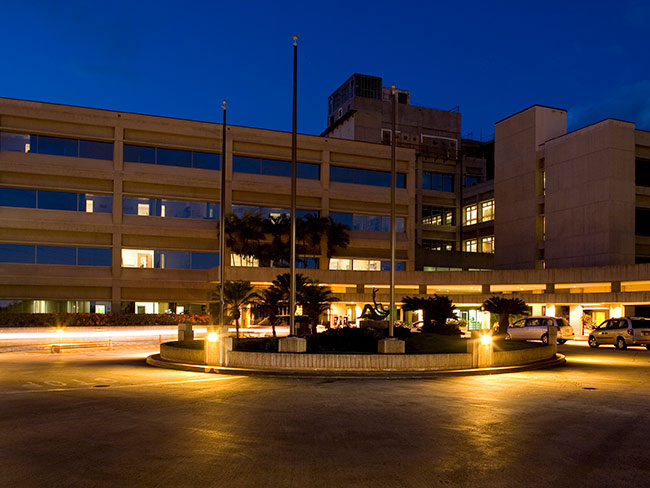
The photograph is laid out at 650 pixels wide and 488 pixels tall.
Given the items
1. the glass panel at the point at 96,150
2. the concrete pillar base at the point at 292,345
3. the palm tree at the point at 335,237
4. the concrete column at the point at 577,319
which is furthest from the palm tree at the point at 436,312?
the glass panel at the point at 96,150

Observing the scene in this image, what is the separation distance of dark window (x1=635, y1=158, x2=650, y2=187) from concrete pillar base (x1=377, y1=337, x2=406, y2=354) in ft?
159

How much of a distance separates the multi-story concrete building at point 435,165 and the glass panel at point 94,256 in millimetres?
38711

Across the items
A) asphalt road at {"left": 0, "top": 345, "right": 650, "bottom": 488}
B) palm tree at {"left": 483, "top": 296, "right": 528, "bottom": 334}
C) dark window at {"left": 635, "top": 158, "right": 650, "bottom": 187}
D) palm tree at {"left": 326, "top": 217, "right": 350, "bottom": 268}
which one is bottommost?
asphalt road at {"left": 0, "top": 345, "right": 650, "bottom": 488}

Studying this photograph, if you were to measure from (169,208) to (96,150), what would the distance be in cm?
821

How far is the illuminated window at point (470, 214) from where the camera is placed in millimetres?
83250

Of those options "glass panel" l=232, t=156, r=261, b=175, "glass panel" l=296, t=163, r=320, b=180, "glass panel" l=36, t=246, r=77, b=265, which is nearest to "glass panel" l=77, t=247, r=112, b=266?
"glass panel" l=36, t=246, r=77, b=265

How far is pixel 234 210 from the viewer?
192 feet

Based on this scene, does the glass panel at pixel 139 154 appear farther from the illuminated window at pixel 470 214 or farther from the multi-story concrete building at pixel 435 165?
the illuminated window at pixel 470 214

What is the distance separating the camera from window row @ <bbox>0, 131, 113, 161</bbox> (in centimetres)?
5256

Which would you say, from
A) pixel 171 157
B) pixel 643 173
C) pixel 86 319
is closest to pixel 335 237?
pixel 171 157

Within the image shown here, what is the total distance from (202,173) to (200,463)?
166 feet

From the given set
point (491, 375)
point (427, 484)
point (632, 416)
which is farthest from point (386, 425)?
point (491, 375)

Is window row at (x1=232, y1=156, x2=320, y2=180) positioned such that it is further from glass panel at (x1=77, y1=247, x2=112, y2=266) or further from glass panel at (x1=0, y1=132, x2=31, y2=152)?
glass panel at (x1=0, y1=132, x2=31, y2=152)

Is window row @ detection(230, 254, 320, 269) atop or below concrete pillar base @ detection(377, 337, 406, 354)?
atop
